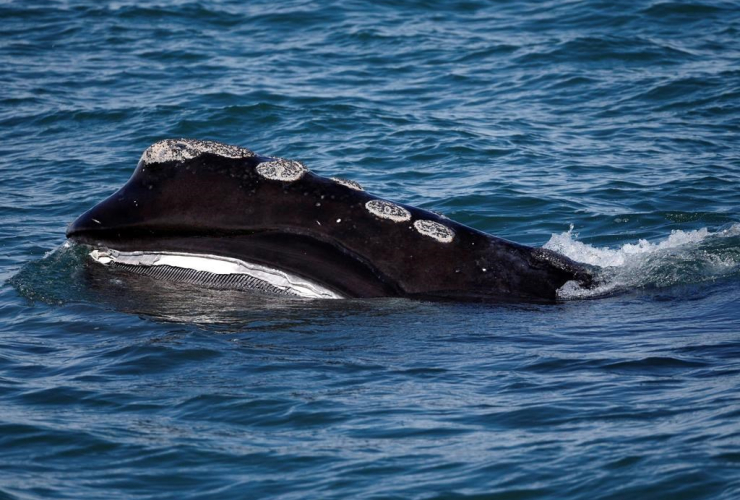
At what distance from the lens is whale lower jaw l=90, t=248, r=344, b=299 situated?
7605mm

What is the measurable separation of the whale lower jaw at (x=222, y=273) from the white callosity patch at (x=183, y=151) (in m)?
0.63

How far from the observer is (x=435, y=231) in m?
7.53

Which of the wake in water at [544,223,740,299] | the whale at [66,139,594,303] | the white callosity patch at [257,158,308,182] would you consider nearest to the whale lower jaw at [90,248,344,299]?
the whale at [66,139,594,303]

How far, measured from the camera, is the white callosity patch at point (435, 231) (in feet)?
24.7

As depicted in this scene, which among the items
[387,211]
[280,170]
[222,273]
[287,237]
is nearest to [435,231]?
[387,211]

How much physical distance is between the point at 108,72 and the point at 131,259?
39.2 feet

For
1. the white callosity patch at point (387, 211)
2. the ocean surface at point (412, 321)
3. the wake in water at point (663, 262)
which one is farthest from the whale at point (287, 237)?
the wake in water at point (663, 262)

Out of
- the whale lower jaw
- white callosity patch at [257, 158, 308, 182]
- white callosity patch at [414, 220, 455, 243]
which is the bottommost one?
the whale lower jaw

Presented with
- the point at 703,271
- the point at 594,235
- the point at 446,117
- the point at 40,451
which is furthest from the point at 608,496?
the point at 446,117

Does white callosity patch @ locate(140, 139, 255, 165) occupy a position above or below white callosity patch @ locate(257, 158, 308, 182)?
above

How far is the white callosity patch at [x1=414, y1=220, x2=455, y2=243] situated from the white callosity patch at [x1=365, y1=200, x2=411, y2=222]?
9 cm

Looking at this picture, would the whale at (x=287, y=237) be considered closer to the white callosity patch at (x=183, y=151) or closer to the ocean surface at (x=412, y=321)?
the white callosity patch at (x=183, y=151)

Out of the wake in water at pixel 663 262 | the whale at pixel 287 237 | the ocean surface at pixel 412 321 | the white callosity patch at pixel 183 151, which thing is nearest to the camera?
the ocean surface at pixel 412 321

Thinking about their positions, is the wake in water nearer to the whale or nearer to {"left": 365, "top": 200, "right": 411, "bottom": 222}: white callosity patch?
the whale
